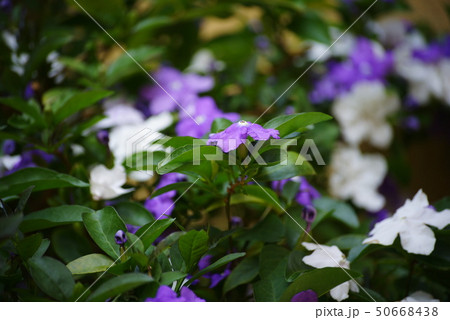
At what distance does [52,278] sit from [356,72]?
2.80ft

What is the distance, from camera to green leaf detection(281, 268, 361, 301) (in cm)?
53

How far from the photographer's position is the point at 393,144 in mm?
1209

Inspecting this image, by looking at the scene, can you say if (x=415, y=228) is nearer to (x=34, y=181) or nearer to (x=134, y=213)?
(x=134, y=213)

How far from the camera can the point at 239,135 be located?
1.74 feet

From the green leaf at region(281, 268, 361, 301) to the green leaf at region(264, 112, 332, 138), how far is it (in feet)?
0.53

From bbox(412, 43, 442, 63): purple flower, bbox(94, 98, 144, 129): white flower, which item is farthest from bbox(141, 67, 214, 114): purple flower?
bbox(412, 43, 442, 63): purple flower

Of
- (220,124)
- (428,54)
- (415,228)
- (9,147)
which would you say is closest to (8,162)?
(9,147)

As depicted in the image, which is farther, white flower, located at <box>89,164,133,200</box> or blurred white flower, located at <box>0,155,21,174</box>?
blurred white flower, located at <box>0,155,21,174</box>

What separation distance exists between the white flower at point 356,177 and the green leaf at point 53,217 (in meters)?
0.59

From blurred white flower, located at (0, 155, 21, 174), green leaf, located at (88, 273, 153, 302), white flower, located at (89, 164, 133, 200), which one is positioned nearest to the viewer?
green leaf, located at (88, 273, 153, 302)

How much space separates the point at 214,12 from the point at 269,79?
206mm

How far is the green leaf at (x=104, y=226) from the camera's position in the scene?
1.84 ft

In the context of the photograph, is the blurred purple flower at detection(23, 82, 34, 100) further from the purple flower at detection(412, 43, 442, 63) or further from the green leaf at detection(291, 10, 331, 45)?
the purple flower at detection(412, 43, 442, 63)

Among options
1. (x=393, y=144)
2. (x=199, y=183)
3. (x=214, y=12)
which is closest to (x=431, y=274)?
(x=199, y=183)
